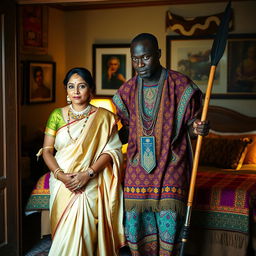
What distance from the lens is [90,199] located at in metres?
3.50

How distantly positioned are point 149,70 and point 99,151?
693 millimetres

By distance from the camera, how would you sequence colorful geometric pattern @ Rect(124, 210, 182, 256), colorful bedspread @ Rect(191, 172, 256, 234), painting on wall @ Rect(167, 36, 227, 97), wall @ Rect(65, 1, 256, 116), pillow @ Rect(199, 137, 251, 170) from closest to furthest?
colorful geometric pattern @ Rect(124, 210, 182, 256) → colorful bedspread @ Rect(191, 172, 256, 234) → pillow @ Rect(199, 137, 251, 170) → wall @ Rect(65, 1, 256, 116) → painting on wall @ Rect(167, 36, 227, 97)

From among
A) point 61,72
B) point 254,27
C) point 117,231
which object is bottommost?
point 117,231

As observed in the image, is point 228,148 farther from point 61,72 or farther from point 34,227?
point 61,72

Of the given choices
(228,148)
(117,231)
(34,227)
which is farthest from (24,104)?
(117,231)

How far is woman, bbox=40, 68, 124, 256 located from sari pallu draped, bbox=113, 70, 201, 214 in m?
0.16

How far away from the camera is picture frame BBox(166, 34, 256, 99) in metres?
6.13

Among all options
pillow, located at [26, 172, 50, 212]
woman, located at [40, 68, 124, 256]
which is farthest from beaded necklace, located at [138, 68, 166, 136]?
pillow, located at [26, 172, 50, 212]

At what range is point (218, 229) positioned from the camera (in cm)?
387

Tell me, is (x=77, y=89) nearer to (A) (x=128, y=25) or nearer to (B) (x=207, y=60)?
(B) (x=207, y=60)

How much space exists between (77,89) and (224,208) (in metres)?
1.50

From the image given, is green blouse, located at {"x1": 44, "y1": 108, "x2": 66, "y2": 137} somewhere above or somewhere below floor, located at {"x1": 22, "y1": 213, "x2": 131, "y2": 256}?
above

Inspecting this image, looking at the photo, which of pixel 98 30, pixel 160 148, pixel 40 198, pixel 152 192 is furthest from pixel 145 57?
pixel 98 30

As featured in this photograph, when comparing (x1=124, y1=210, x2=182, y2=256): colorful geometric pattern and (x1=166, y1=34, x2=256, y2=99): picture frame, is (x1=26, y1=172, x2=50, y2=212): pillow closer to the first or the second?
(x1=124, y1=210, x2=182, y2=256): colorful geometric pattern
